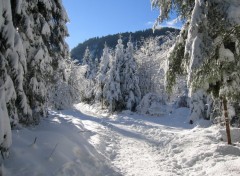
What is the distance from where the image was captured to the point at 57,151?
9.71m

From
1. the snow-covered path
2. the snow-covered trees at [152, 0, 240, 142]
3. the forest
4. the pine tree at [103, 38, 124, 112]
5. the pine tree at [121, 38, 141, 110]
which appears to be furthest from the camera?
the pine tree at [121, 38, 141, 110]

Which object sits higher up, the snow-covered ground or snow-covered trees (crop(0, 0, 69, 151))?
snow-covered trees (crop(0, 0, 69, 151))

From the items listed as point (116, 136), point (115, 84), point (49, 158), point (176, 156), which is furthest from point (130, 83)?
point (49, 158)

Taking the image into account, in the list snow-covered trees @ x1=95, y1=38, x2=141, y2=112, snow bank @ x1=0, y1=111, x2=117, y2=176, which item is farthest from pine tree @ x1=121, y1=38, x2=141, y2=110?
snow bank @ x1=0, y1=111, x2=117, y2=176

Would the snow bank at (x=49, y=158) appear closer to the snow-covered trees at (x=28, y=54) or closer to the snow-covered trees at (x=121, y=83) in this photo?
the snow-covered trees at (x=28, y=54)

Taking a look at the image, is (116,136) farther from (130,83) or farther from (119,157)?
(130,83)

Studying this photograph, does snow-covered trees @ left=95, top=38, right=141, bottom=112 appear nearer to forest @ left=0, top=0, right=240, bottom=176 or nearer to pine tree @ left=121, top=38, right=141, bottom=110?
pine tree @ left=121, top=38, right=141, bottom=110

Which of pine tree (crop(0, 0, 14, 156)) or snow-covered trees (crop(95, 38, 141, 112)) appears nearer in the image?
pine tree (crop(0, 0, 14, 156))

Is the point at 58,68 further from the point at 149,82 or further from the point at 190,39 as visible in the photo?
the point at 149,82

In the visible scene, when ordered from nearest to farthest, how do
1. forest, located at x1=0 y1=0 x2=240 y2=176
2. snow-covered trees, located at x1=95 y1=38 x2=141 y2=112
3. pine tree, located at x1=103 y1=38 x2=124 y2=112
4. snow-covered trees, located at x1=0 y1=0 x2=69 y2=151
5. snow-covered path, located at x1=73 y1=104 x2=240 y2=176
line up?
1. snow-covered trees, located at x1=0 y1=0 x2=69 y2=151
2. forest, located at x1=0 y1=0 x2=240 y2=176
3. snow-covered path, located at x1=73 y1=104 x2=240 y2=176
4. pine tree, located at x1=103 y1=38 x2=124 y2=112
5. snow-covered trees, located at x1=95 y1=38 x2=141 y2=112

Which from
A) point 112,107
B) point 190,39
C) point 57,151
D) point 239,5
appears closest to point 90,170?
point 57,151

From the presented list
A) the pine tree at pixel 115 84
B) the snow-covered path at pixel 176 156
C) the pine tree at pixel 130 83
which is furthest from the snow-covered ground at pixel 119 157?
the pine tree at pixel 130 83

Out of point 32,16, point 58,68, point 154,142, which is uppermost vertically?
point 32,16

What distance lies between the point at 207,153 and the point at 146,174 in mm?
2363
